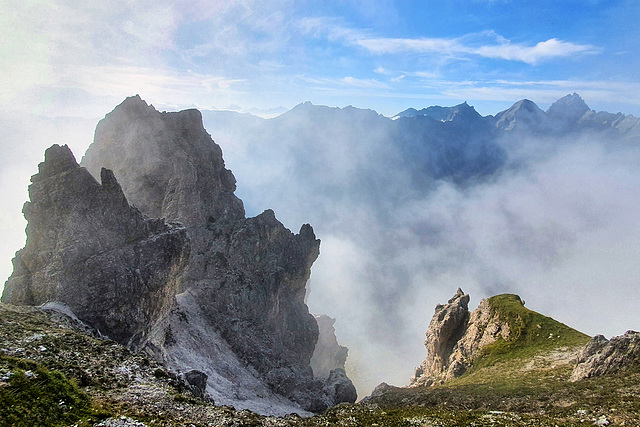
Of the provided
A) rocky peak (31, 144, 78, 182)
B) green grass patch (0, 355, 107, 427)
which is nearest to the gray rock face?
rocky peak (31, 144, 78, 182)

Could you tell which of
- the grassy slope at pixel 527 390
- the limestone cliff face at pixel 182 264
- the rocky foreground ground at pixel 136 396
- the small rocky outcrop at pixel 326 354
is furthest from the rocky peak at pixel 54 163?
the small rocky outcrop at pixel 326 354

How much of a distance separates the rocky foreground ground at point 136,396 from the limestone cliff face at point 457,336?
36.0m

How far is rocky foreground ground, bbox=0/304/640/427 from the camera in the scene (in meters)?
27.5

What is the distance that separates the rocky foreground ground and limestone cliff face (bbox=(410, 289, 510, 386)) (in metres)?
36.0

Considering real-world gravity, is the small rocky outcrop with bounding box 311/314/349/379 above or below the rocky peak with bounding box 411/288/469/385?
below

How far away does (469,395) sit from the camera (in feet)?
197

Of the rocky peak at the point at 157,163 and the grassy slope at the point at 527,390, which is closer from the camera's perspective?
the grassy slope at the point at 527,390

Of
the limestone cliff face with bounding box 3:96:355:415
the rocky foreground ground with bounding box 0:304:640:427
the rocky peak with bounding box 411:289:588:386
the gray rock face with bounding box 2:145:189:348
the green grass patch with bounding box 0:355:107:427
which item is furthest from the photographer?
the rocky peak with bounding box 411:289:588:386

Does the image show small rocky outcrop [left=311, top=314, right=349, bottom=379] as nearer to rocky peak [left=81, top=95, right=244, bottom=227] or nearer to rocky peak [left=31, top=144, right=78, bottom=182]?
rocky peak [left=81, top=95, right=244, bottom=227]

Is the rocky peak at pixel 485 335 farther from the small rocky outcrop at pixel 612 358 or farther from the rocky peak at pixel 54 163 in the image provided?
the rocky peak at pixel 54 163

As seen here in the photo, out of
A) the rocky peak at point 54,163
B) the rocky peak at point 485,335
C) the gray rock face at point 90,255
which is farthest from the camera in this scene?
the rocky peak at point 485,335

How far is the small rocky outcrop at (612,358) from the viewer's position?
2222 inches

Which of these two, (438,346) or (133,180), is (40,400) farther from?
(438,346)

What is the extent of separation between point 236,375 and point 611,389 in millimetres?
79719
